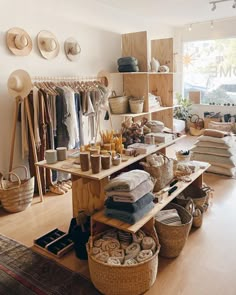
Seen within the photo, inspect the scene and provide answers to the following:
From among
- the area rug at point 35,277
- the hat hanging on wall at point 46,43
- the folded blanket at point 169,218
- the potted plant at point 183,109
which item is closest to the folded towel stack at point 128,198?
the folded blanket at point 169,218

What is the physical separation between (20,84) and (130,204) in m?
1.91

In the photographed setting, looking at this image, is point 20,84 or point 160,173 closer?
point 160,173

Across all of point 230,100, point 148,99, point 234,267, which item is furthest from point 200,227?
point 230,100

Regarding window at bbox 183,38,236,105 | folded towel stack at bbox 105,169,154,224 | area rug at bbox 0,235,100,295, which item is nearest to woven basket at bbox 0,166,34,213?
area rug at bbox 0,235,100,295

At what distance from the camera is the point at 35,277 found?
6.88 ft

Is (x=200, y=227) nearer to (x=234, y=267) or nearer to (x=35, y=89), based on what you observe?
(x=234, y=267)

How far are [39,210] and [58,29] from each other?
90.1 inches

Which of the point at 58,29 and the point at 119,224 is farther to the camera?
the point at 58,29

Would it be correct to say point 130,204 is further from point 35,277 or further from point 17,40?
point 17,40

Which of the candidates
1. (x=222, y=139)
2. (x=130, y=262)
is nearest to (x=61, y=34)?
(x=222, y=139)

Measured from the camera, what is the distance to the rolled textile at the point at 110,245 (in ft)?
6.67

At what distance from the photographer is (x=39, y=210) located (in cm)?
322

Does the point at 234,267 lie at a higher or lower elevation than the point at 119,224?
lower

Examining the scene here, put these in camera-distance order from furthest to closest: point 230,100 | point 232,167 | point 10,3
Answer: point 230,100
point 232,167
point 10,3
